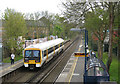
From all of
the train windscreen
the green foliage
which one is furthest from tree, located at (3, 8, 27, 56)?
the green foliage

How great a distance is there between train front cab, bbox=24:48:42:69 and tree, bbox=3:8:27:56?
6.73 metres

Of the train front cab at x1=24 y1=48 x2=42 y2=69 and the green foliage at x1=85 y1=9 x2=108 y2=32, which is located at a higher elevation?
the green foliage at x1=85 y1=9 x2=108 y2=32

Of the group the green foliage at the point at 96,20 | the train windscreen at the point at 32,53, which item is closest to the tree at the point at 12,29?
the train windscreen at the point at 32,53

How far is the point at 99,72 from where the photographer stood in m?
11.9

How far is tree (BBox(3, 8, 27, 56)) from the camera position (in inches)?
996

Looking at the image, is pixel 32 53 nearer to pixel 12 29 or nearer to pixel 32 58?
pixel 32 58

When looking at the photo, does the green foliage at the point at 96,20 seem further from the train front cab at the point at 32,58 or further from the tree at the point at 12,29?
the tree at the point at 12,29

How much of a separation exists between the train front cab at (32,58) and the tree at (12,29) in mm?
6729

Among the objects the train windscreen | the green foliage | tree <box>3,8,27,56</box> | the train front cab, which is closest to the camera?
the train front cab

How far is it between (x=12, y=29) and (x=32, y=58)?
8327 mm

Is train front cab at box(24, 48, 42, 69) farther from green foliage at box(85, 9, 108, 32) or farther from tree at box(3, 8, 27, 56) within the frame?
green foliage at box(85, 9, 108, 32)

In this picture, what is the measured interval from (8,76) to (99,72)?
28.8 feet

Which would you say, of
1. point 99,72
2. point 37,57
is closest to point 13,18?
point 37,57

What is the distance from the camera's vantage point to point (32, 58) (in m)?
19.0
